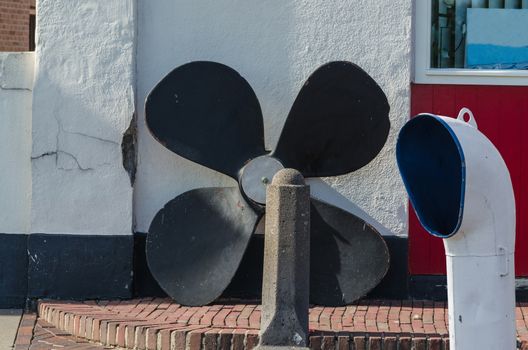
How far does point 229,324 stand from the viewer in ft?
20.4

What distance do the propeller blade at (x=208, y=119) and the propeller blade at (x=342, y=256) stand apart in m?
0.64

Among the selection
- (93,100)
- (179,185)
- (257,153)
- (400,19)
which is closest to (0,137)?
(93,100)

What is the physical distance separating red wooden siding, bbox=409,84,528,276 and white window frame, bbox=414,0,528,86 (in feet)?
0.14

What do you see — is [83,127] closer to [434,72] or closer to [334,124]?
[334,124]

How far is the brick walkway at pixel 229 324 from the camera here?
590 centimetres

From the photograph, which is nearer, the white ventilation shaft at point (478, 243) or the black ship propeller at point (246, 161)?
the white ventilation shaft at point (478, 243)

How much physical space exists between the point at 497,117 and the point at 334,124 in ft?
3.82

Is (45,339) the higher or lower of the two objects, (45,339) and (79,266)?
the lower

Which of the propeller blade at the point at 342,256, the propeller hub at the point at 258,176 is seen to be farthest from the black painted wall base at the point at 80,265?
the propeller blade at the point at 342,256

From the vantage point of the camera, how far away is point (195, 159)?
22.9 feet

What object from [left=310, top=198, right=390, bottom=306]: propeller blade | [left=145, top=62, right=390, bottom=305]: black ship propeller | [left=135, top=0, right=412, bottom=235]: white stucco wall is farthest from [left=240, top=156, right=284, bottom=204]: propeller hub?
[left=310, top=198, right=390, bottom=306]: propeller blade

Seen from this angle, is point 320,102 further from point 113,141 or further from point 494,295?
point 494,295

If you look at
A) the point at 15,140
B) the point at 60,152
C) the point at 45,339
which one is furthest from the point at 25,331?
the point at 15,140

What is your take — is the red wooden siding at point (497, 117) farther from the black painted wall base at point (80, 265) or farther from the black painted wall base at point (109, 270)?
the black painted wall base at point (80, 265)
